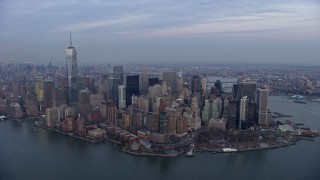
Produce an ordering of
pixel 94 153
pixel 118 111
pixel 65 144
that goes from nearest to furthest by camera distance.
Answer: pixel 94 153 → pixel 65 144 → pixel 118 111

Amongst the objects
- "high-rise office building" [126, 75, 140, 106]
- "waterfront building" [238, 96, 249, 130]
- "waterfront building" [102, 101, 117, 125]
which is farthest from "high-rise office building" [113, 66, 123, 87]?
"waterfront building" [238, 96, 249, 130]

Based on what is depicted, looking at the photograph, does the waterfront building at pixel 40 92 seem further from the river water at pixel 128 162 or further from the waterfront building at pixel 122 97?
the river water at pixel 128 162

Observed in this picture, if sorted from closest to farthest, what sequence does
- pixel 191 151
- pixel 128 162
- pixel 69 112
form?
pixel 128 162
pixel 191 151
pixel 69 112

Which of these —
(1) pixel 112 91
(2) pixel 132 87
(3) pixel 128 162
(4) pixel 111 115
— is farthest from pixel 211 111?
(3) pixel 128 162

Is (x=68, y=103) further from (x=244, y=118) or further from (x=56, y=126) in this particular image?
(x=244, y=118)

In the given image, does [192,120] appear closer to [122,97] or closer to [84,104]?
[122,97]

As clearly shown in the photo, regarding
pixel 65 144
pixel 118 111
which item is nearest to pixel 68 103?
pixel 118 111
